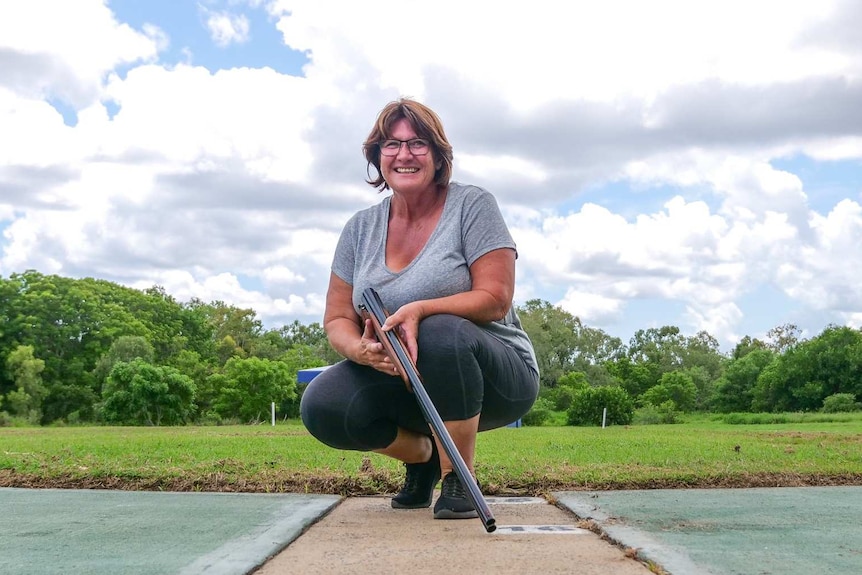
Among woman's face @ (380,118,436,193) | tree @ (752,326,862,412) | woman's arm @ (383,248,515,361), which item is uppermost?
tree @ (752,326,862,412)

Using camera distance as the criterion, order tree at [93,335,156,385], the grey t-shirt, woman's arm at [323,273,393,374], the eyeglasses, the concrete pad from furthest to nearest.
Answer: tree at [93,335,156,385] → the eyeglasses → the grey t-shirt → woman's arm at [323,273,393,374] → the concrete pad

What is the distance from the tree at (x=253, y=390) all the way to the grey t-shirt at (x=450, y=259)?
40765 millimetres

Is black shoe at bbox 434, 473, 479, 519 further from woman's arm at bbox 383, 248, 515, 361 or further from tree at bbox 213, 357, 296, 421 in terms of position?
tree at bbox 213, 357, 296, 421

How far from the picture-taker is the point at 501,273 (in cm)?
296

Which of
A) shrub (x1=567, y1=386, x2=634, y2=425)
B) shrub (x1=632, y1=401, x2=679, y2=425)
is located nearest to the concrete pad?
shrub (x1=567, y1=386, x2=634, y2=425)

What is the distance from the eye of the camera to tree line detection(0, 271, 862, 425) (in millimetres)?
39500

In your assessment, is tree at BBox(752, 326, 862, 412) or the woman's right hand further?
tree at BBox(752, 326, 862, 412)

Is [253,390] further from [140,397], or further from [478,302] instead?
[478,302]

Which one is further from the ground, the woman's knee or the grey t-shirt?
the grey t-shirt

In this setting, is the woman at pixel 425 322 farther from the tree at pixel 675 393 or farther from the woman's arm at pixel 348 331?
the tree at pixel 675 393

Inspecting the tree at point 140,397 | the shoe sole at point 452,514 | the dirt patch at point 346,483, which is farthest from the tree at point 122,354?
the shoe sole at point 452,514

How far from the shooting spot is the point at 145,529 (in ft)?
8.52

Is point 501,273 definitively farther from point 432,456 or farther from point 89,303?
point 89,303

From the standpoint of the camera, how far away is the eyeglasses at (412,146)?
3.12 m
